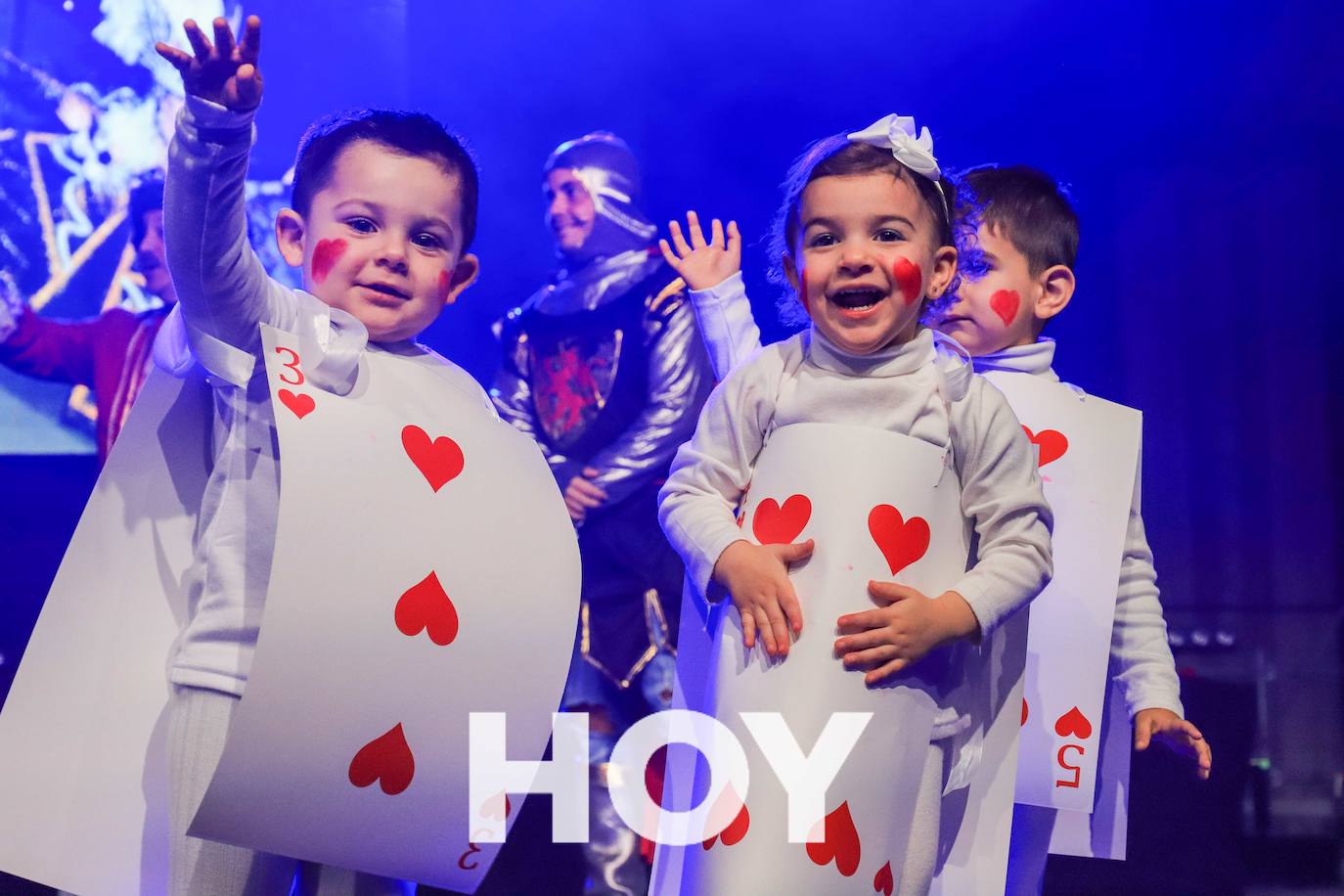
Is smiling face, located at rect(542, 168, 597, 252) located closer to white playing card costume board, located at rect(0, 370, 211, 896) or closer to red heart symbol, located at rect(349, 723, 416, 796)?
white playing card costume board, located at rect(0, 370, 211, 896)

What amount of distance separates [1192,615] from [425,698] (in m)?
2.56

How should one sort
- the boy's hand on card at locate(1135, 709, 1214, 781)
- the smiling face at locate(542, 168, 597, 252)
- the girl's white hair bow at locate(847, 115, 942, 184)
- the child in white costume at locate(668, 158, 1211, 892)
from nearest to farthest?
the girl's white hair bow at locate(847, 115, 942, 184), the boy's hand on card at locate(1135, 709, 1214, 781), the child in white costume at locate(668, 158, 1211, 892), the smiling face at locate(542, 168, 597, 252)

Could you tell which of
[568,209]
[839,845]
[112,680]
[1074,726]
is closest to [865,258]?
[839,845]

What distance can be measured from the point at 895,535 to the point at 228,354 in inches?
31.0

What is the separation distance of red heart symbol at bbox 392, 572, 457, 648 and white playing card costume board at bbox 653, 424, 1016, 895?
0.30 m

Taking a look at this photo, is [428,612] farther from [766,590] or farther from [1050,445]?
[1050,445]

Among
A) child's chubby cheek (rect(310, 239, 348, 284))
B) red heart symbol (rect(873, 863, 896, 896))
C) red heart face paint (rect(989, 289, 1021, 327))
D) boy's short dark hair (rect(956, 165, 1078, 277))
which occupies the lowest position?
red heart symbol (rect(873, 863, 896, 896))

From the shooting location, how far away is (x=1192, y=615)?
121 inches

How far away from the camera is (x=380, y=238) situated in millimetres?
1363

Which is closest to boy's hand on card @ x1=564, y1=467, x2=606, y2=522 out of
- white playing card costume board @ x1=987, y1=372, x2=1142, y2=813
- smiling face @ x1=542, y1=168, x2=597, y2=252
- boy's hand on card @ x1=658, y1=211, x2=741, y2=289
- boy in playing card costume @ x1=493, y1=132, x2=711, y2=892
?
boy in playing card costume @ x1=493, y1=132, x2=711, y2=892

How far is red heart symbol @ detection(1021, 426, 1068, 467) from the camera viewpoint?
1642mm

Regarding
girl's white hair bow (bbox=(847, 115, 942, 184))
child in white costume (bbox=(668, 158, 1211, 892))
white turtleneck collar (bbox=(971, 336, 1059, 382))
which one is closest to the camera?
girl's white hair bow (bbox=(847, 115, 942, 184))

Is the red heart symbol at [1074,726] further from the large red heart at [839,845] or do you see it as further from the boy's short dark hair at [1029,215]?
the boy's short dark hair at [1029,215]


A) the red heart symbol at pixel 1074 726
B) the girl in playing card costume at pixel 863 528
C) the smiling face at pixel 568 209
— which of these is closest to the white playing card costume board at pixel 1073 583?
the red heart symbol at pixel 1074 726
